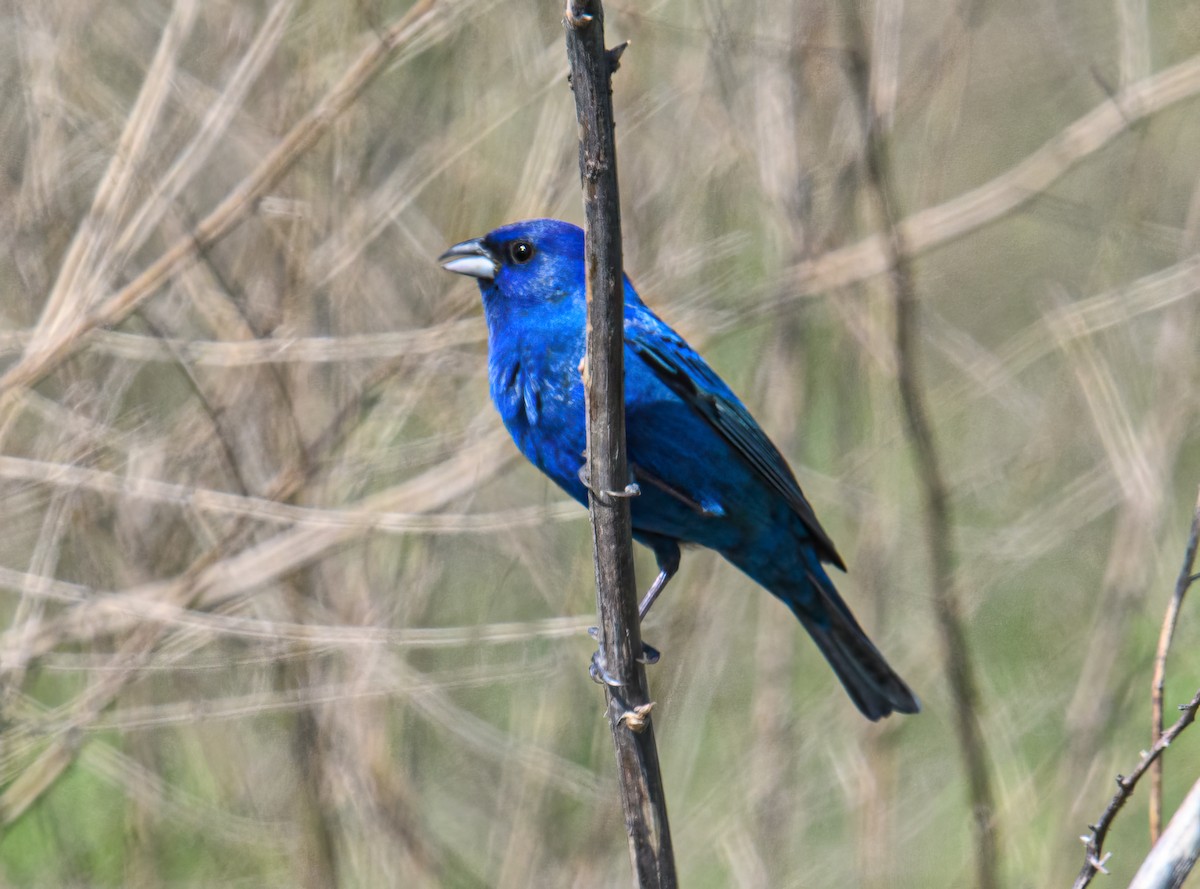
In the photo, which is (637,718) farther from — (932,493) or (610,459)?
(932,493)

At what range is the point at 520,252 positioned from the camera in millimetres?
3877

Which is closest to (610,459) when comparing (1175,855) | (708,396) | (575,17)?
(575,17)

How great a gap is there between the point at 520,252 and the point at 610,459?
1.40 m

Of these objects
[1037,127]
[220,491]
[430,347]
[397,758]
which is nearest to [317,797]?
[397,758]

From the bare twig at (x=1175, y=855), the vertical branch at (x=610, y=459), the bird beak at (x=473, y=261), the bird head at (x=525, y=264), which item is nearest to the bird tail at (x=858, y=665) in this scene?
the bird head at (x=525, y=264)

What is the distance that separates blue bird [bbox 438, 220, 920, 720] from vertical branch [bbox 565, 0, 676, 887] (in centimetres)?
80

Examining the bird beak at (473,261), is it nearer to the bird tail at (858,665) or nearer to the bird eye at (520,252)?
the bird eye at (520,252)

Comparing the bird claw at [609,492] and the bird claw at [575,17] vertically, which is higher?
the bird claw at [575,17]

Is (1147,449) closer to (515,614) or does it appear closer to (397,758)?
(515,614)

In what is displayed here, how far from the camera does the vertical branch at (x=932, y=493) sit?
368cm

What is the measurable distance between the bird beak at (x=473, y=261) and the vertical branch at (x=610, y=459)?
134cm

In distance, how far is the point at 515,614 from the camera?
5434 millimetres

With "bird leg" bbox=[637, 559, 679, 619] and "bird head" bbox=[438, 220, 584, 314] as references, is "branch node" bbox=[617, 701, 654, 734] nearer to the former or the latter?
"bird leg" bbox=[637, 559, 679, 619]

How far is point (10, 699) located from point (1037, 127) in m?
5.55
